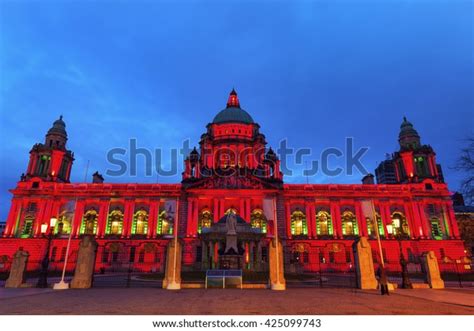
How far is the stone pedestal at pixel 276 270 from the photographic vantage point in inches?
822

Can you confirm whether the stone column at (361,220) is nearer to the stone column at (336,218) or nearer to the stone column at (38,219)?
the stone column at (336,218)

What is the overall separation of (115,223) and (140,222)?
4998mm

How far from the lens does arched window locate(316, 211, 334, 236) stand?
5938 centimetres

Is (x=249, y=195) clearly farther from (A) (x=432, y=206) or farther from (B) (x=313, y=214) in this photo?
(A) (x=432, y=206)

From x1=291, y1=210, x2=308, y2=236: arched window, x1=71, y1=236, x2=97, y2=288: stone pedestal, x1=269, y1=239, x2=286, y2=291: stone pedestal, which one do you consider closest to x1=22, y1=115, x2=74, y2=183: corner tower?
x1=71, y1=236, x2=97, y2=288: stone pedestal

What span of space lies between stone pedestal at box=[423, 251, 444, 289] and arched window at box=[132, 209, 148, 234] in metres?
48.5

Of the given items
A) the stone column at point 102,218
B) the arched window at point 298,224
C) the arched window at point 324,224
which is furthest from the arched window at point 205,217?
the arched window at point 324,224

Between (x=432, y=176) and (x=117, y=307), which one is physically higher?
(x=432, y=176)

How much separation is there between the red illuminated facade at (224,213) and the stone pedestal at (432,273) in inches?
1263

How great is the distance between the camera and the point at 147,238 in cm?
5678

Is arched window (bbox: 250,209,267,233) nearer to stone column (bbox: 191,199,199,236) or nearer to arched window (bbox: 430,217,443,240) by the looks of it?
stone column (bbox: 191,199,199,236)
